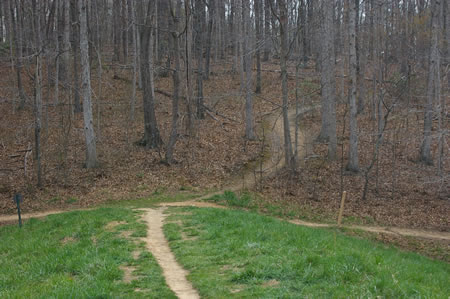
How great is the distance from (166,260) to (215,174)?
12.7m

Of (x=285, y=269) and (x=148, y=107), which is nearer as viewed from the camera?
(x=285, y=269)

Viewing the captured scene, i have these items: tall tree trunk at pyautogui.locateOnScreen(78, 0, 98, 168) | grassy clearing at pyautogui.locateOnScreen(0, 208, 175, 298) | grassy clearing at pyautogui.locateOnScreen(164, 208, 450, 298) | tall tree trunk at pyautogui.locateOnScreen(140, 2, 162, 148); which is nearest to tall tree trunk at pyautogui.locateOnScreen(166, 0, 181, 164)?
tall tree trunk at pyautogui.locateOnScreen(140, 2, 162, 148)

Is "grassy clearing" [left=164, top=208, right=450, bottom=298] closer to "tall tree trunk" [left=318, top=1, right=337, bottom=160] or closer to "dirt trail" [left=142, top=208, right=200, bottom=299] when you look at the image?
"dirt trail" [left=142, top=208, right=200, bottom=299]

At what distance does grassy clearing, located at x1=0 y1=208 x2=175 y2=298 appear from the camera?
6648mm

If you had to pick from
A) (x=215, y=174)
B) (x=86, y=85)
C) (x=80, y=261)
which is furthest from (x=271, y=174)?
(x=80, y=261)

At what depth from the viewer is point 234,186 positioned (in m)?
20.1

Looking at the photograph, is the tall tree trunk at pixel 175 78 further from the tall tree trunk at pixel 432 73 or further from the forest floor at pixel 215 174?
the tall tree trunk at pixel 432 73

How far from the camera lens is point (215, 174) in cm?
2125

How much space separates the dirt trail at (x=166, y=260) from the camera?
6824 mm

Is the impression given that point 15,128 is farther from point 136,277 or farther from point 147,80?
point 136,277

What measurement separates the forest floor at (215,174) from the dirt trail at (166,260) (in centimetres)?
593

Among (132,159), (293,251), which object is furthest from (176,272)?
(132,159)

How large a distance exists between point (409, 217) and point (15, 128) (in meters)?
20.9

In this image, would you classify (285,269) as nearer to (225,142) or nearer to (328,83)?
(328,83)
